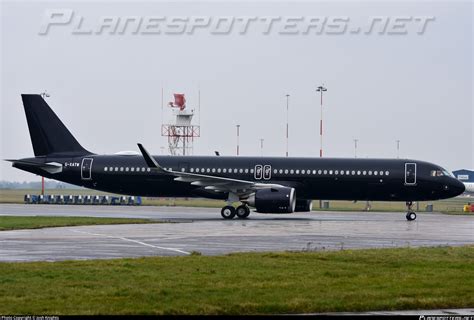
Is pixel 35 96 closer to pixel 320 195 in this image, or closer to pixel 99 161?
pixel 99 161

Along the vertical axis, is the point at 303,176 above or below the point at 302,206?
above

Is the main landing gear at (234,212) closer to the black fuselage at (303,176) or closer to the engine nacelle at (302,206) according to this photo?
the black fuselage at (303,176)

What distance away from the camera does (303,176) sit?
146 feet

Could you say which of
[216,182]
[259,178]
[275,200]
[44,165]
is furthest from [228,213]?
[44,165]

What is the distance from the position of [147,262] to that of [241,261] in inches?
85.1

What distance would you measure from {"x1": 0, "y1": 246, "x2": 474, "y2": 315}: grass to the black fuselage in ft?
77.6

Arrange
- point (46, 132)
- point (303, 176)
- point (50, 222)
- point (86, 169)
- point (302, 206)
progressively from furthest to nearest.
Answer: point (46, 132), point (86, 169), point (302, 206), point (303, 176), point (50, 222)

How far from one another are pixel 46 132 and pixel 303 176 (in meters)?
15.1

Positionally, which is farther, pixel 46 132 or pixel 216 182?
pixel 46 132

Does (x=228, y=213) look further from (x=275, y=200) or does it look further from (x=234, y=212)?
(x=275, y=200)

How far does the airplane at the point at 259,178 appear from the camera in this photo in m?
44.1

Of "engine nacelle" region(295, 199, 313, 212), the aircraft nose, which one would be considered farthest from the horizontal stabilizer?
the aircraft nose

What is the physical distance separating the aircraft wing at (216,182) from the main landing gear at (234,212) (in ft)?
2.63

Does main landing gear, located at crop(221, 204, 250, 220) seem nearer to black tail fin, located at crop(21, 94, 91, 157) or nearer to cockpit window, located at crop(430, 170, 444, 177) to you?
black tail fin, located at crop(21, 94, 91, 157)
